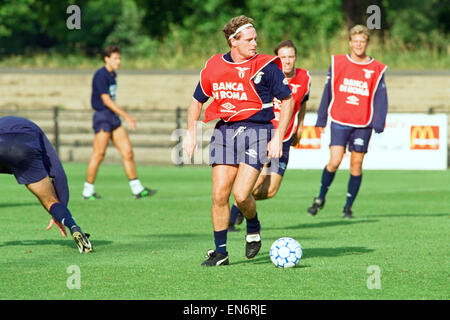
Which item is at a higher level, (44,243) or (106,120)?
(106,120)

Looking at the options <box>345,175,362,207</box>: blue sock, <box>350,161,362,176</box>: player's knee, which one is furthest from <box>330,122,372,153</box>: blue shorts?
<box>345,175,362,207</box>: blue sock

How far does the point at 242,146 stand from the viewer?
812 centimetres

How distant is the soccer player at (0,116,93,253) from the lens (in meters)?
8.52

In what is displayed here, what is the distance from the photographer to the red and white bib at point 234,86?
8.05 meters

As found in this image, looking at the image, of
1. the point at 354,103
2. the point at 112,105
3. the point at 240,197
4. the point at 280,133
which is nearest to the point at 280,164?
the point at 354,103

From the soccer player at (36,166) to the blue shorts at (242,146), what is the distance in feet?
5.39

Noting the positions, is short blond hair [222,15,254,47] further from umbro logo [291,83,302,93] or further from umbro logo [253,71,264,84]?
umbro logo [291,83,302,93]

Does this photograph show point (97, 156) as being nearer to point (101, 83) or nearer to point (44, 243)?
point (101, 83)

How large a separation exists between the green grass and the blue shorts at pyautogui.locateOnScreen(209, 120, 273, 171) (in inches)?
37.0

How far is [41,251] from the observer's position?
30.4 feet

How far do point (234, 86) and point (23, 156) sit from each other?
208cm

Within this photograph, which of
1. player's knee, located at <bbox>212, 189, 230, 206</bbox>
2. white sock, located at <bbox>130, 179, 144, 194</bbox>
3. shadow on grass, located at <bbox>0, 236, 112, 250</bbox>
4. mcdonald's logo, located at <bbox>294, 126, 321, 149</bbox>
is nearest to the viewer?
player's knee, located at <bbox>212, 189, 230, 206</bbox>
